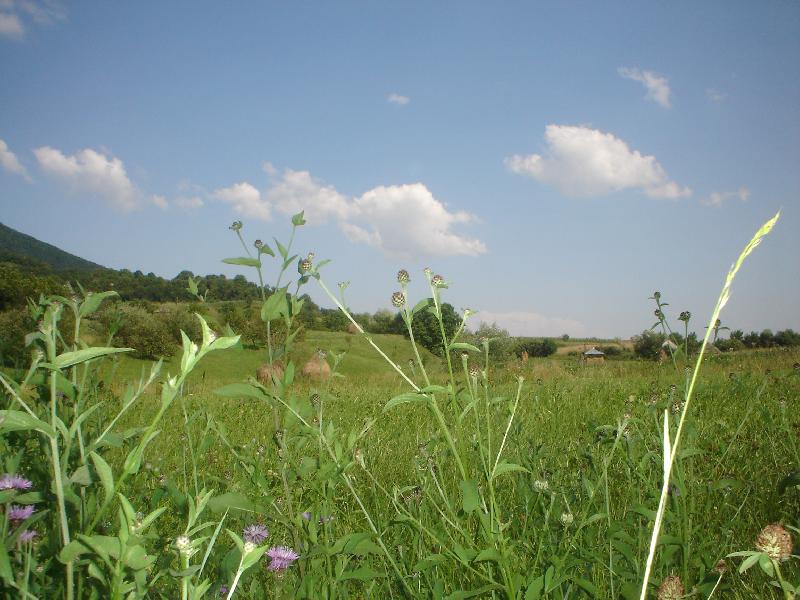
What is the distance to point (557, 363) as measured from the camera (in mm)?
10836

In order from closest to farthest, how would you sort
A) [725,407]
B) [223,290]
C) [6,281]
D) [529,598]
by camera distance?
[529,598] → [725,407] → [223,290] → [6,281]

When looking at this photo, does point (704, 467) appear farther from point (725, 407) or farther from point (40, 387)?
→ point (40, 387)

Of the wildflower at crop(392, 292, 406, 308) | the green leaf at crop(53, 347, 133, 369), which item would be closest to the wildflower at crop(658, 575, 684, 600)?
the wildflower at crop(392, 292, 406, 308)

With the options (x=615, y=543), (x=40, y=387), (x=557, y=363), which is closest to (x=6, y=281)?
(x=557, y=363)

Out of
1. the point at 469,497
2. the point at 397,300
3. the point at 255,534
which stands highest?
the point at 397,300

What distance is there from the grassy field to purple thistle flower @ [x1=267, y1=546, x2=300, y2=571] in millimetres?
58

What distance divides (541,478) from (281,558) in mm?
1055

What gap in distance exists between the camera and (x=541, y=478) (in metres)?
2.07

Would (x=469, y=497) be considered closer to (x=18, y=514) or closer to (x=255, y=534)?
(x=255, y=534)

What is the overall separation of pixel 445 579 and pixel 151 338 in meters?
10.2

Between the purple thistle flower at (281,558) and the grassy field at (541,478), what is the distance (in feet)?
0.19

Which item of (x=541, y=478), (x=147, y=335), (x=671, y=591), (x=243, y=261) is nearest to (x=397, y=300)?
(x=243, y=261)

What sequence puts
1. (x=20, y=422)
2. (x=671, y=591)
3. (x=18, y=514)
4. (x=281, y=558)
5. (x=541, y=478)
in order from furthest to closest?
(x=541, y=478)
(x=281, y=558)
(x=18, y=514)
(x=671, y=591)
(x=20, y=422)

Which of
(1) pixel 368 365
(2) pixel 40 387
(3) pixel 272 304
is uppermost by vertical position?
(3) pixel 272 304
